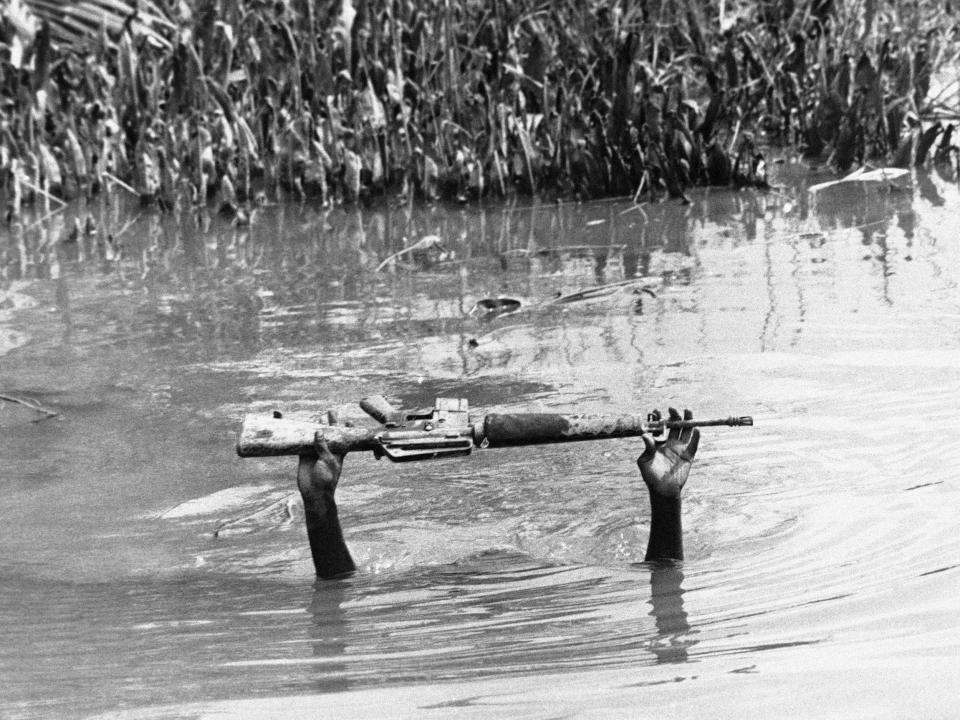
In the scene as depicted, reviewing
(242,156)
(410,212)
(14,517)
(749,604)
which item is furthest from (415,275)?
(749,604)

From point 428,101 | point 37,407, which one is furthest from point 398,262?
point 37,407

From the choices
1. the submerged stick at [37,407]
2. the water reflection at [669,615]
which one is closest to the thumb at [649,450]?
the water reflection at [669,615]

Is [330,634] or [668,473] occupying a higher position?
[668,473]

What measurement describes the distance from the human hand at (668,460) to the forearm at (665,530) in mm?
25

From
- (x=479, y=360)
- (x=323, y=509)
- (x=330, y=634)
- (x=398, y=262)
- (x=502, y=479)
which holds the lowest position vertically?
(x=330, y=634)

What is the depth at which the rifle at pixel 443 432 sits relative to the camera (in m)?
3.34

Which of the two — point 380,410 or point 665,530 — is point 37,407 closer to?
point 380,410

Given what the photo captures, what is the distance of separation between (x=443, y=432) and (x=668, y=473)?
0.53 m

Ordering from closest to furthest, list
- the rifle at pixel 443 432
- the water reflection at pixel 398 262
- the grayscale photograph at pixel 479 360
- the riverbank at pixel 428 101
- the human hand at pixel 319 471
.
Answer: the grayscale photograph at pixel 479 360
the rifle at pixel 443 432
the human hand at pixel 319 471
the water reflection at pixel 398 262
the riverbank at pixel 428 101

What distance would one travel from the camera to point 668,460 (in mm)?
3514

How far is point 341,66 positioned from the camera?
898cm

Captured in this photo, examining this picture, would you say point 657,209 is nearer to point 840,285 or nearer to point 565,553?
point 840,285

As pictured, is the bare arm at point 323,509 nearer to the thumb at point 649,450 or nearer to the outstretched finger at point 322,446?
the outstretched finger at point 322,446

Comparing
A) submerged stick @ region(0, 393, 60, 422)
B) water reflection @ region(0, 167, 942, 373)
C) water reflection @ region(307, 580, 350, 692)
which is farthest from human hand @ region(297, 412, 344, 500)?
water reflection @ region(0, 167, 942, 373)
